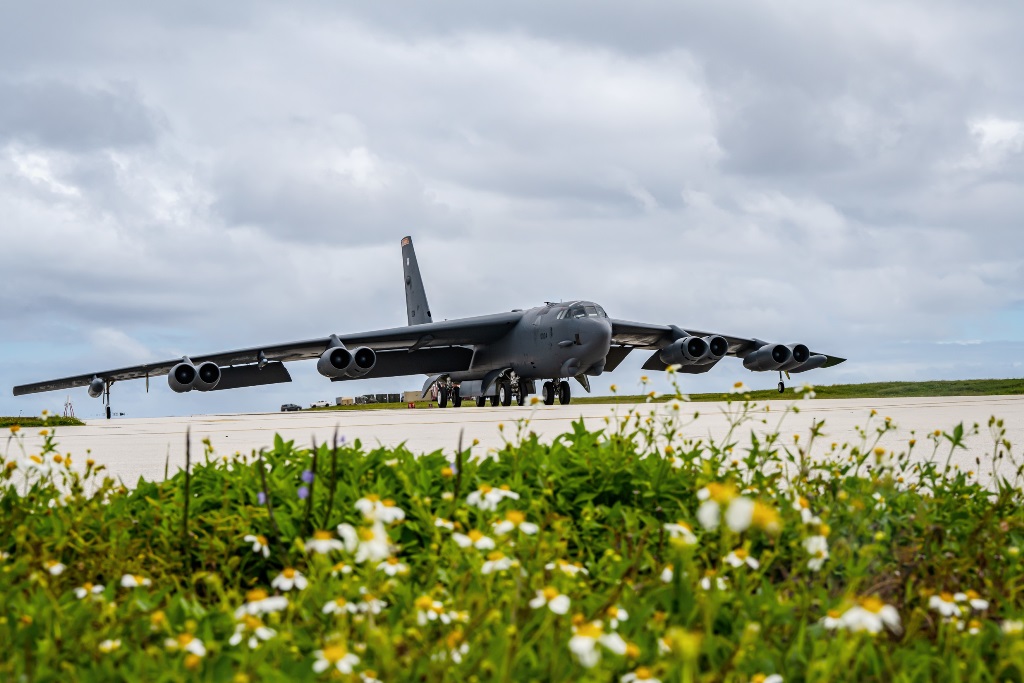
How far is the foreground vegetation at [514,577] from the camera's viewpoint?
206 cm

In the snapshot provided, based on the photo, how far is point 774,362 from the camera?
1168 inches

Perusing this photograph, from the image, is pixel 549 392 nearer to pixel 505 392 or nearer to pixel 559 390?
pixel 559 390

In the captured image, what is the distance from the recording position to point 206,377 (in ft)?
82.6

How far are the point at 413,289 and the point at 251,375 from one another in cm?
1196

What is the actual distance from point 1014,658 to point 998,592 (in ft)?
4.07

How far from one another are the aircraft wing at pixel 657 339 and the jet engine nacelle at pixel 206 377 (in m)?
12.6

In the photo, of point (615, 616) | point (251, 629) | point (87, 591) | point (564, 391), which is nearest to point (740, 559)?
point (615, 616)

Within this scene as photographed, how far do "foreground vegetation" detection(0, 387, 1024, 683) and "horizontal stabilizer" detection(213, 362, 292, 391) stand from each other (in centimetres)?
2411

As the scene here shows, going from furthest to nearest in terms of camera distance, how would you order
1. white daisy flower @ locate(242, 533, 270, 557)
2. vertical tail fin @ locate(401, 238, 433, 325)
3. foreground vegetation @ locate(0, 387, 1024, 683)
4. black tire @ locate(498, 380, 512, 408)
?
vertical tail fin @ locate(401, 238, 433, 325), black tire @ locate(498, 380, 512, 408), white daisy flower @ locate(242, 533, 270, 557), foreground vegetation @ locate(0, 387, 1024, 683)

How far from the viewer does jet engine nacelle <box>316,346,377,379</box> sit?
24.4m

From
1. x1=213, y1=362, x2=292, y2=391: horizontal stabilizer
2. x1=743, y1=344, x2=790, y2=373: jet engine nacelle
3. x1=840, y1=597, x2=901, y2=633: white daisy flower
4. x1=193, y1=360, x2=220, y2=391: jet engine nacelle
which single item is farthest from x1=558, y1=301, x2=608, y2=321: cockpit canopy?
x1=840, y1=597, x2=901, y2=633: white daisy flower

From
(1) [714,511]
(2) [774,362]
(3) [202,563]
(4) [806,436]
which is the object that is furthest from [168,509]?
(2) [774,362]

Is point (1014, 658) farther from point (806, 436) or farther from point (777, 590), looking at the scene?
point (806, 436)

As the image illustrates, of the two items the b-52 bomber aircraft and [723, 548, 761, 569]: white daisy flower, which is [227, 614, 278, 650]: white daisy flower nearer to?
[723, 548, 761, 569]: white daisy flower
